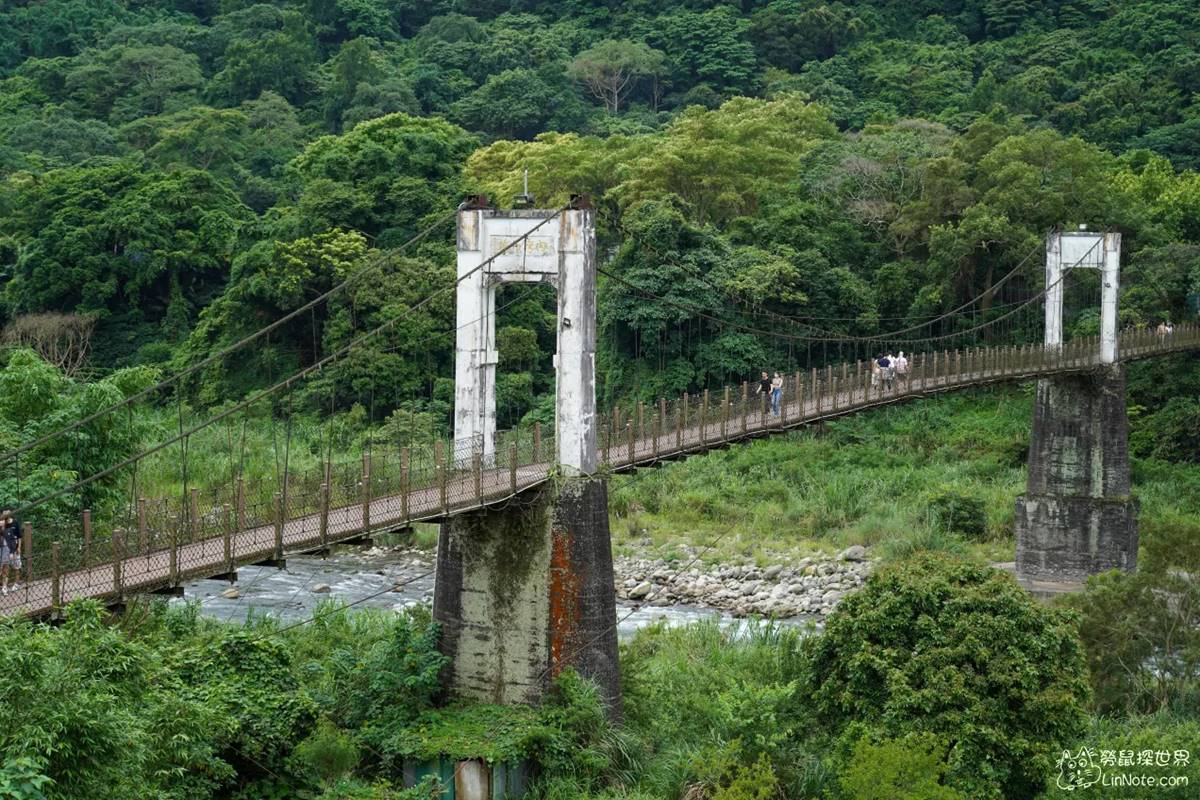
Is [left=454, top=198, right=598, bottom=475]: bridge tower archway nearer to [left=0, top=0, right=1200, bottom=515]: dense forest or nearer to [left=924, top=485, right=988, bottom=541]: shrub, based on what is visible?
[left=0, top=0, right=1200, bottom=515]: dense forest

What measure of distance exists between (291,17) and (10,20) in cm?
1076

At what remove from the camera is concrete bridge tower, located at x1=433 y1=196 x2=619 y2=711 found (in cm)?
1641

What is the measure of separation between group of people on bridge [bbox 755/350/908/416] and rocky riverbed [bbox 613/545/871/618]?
4.05 meters

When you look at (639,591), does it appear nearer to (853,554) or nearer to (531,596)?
(853,554)

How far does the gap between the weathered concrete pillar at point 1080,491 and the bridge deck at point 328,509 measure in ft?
29.7

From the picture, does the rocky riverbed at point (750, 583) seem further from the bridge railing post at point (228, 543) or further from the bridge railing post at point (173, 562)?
the bridge railing post at point (173, 562)

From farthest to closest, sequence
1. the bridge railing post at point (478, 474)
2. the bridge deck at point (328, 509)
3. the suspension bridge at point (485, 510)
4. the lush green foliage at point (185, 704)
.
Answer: the bridge railing post at point (478, 474) → the suspension bridge at point (485, 510) → the bridge deck at point (328, 509) → the lush green foliage at point (185, 704)

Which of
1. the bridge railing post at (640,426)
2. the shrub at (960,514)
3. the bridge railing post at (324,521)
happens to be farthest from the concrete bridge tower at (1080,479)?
the bridge railing post at (324,521)

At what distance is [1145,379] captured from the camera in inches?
1420

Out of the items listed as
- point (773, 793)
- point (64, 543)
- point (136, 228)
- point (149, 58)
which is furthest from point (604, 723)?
point (149, 58)

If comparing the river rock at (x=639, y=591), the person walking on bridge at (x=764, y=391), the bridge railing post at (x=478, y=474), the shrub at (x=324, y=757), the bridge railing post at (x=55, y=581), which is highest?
the person walking on bridge at (x=764, y=391)

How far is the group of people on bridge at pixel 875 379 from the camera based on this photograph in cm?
2238

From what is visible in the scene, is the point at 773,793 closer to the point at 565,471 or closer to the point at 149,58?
the point at 565,471

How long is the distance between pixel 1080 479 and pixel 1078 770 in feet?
52.9
